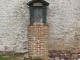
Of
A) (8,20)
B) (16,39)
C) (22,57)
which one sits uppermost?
(8,20)

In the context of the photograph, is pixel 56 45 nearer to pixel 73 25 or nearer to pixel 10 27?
pixel 73 25

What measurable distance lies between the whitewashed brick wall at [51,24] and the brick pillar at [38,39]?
1.12ft

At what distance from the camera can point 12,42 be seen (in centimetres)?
963

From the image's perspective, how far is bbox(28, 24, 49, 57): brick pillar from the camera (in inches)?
368

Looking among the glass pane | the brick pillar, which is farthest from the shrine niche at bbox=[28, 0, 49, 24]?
the brick pillar

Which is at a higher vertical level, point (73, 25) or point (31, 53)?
point (73, 25)

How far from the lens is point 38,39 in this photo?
30.7 ft

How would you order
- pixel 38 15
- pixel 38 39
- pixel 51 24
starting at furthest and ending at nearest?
pixel 51 24 → pixel 38 15 → pixel 38 39

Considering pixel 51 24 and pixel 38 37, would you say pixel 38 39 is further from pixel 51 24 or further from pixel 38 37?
pixel 51 24

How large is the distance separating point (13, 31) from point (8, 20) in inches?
17.2

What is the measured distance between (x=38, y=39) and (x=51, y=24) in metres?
0.78

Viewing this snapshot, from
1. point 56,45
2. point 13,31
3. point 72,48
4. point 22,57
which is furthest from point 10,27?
point 72,48

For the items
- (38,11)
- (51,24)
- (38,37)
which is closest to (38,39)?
(38,37)

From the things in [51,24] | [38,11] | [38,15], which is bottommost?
[51,24]
